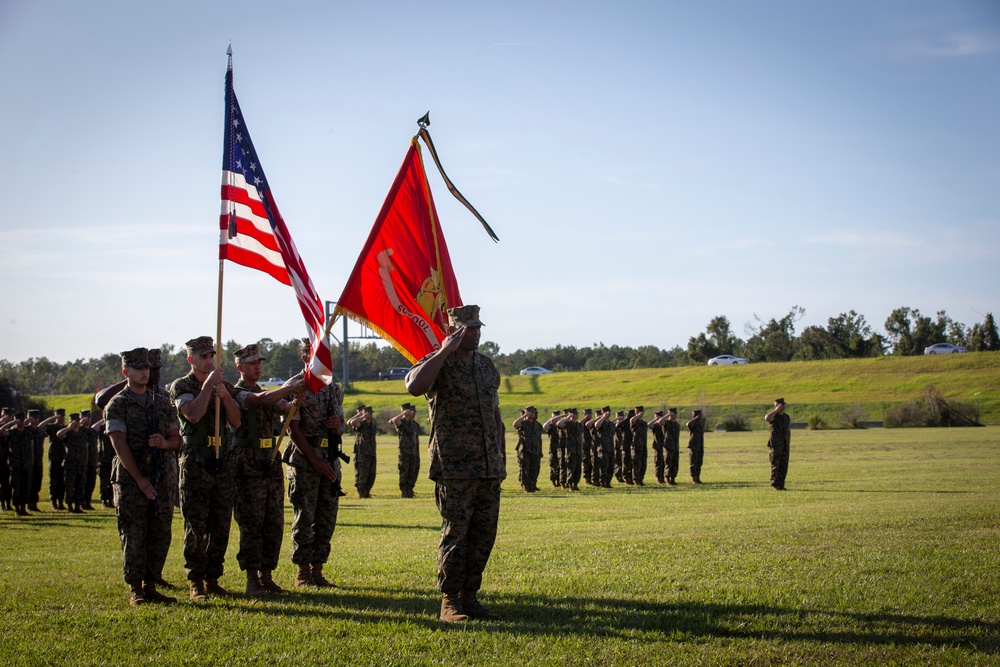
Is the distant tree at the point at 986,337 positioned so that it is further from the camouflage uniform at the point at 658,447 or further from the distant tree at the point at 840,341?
the camouflage uniform at the point at 658,447

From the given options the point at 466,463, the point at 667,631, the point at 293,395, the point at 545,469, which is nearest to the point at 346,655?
the point at 466,463

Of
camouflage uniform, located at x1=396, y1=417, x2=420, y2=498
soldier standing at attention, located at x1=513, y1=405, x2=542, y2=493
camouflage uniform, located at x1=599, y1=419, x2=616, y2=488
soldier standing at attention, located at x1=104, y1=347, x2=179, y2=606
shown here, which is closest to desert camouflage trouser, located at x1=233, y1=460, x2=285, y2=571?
soldier standing at attention, located at x1=104, y1=347, x2=179, y2=606

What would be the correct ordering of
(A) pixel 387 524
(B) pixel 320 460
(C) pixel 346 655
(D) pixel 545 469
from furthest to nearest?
(D) pixel 545 469 < (A) pixel 387 524 < (B) pixel 320 460 < (C) pixel 346 655

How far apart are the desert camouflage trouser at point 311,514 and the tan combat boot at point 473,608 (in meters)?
1.84

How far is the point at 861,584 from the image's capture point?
7719 mm

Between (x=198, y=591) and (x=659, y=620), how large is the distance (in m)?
3.66

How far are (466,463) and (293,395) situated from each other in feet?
5.98

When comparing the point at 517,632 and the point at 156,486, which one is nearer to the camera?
the point at 517,632

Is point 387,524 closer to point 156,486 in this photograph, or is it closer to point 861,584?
Result: point 156,486

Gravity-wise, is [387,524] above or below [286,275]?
below

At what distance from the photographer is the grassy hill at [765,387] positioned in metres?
67.4

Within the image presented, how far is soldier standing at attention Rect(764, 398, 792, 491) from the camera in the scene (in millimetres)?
20234

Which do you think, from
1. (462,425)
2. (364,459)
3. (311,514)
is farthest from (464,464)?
(364,459)

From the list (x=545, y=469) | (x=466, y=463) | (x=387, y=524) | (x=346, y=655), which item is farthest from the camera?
(x=545, y=469)
